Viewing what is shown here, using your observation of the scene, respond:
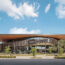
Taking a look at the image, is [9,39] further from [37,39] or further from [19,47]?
[37,39]

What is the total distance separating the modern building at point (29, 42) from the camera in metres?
44.5

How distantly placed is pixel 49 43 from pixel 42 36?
116 inches

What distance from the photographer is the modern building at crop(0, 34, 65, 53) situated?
4450 centimetres

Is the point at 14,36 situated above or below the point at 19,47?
above

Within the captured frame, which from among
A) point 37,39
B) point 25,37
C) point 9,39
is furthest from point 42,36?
point 9,39

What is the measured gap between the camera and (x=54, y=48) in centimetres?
4372

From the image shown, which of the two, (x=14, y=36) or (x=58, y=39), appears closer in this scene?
(x=14, y=36)

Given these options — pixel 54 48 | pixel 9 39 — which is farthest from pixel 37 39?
pixel 9 39

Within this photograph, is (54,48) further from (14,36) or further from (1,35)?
(1,35)

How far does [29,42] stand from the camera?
148 feet

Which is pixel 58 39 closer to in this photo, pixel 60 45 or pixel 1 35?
pixel 60 45

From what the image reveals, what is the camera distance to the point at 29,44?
44781 millimetres

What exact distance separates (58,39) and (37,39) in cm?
656

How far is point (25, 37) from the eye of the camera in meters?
45.3
